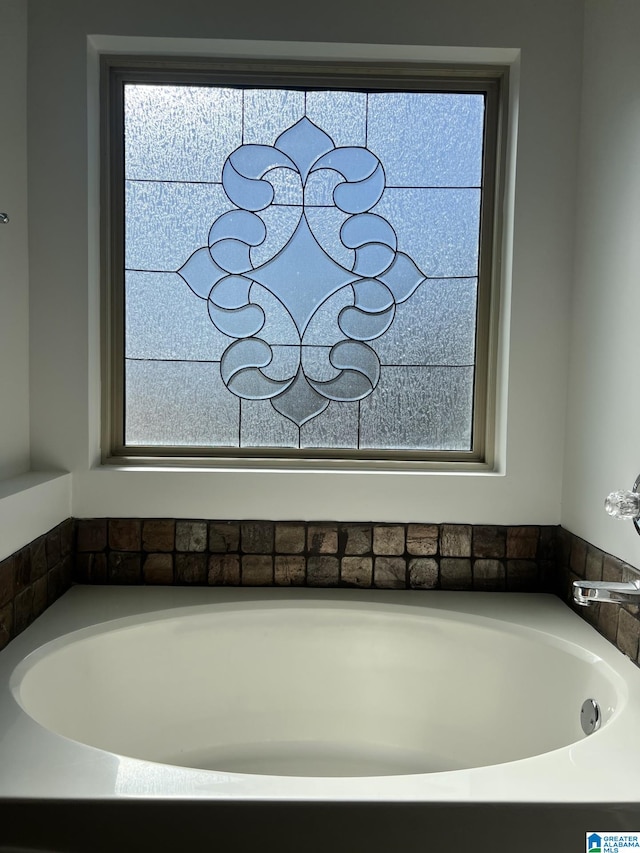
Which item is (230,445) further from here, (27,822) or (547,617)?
(27,822)

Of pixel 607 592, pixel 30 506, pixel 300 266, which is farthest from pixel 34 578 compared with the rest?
pixel 607 592

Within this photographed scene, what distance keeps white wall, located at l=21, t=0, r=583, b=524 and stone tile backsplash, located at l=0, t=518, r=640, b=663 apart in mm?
47

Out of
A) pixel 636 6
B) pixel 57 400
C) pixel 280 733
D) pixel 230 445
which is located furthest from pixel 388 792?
pixel 636 6

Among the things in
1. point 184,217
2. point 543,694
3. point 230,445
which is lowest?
point 543,694

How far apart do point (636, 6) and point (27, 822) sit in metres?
2.08

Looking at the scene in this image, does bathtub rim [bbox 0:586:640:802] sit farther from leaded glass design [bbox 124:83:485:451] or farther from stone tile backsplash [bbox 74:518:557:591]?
leaded glass design [bbox 124:83:485:451]

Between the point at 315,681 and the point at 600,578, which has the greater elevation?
the point at 600,578

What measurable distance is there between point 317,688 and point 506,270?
1364 mm

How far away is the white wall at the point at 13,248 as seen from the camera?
189 centimetres

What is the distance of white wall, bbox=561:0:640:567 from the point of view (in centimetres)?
168

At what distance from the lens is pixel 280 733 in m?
1.97

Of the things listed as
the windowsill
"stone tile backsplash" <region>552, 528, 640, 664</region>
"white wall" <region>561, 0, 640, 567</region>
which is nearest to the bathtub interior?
"stone tile backsplash" <region>552, 528, 640, 664</region>

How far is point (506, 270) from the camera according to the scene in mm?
2127

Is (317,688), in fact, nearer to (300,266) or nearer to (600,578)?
(600,578)
